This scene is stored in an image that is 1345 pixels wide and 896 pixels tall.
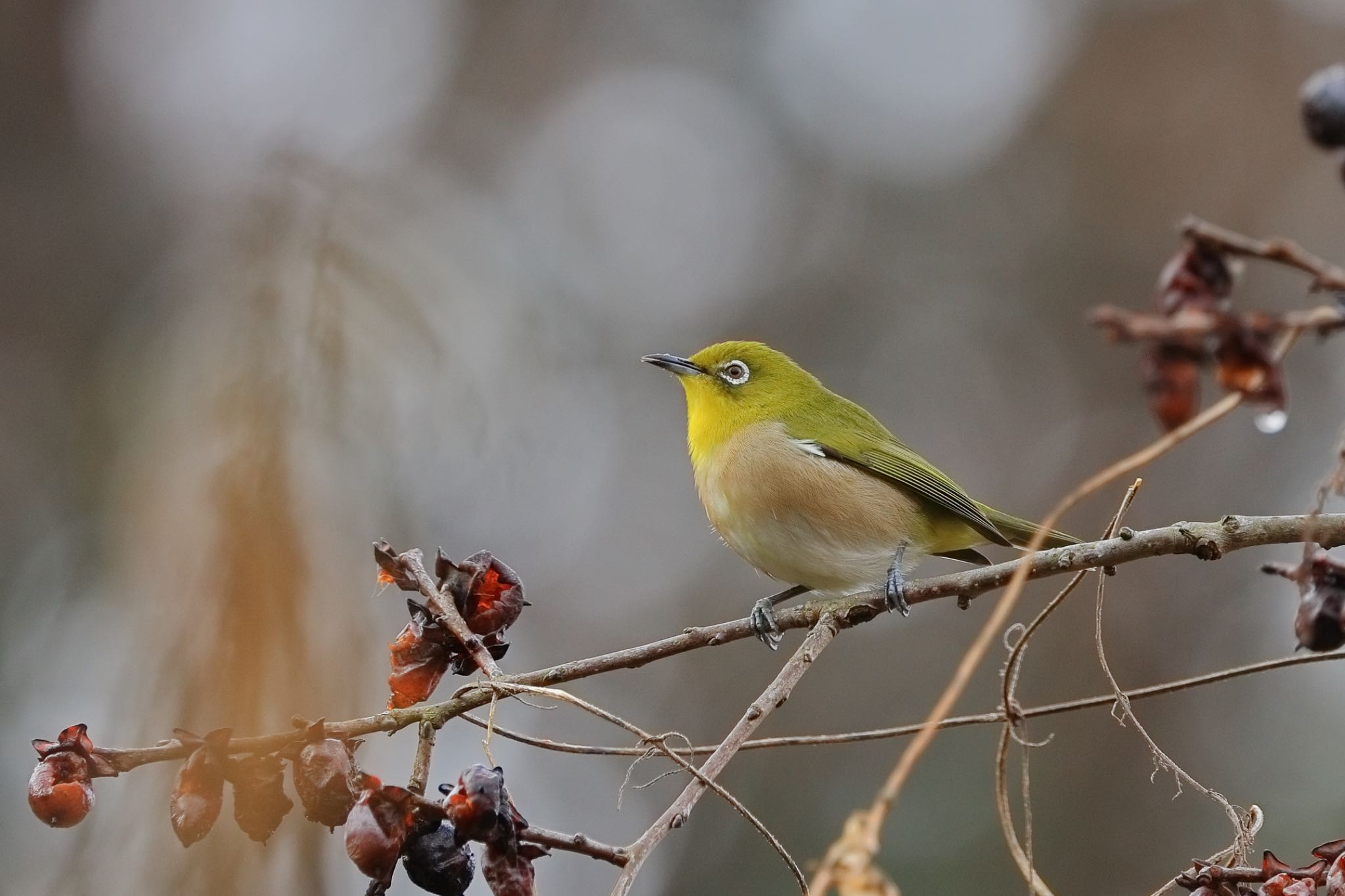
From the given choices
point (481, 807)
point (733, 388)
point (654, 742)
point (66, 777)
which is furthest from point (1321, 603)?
point (733, 388)

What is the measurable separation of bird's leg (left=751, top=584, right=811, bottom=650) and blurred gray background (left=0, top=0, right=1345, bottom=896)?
37.5 inches

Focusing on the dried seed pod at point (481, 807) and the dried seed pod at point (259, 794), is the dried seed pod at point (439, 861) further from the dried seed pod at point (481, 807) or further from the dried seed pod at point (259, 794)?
the dried seed pod at point (259, 794)

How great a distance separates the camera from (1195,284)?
146cm

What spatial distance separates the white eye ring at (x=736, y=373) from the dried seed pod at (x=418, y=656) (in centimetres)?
362

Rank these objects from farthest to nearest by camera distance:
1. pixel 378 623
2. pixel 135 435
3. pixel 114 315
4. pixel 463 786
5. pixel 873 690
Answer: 1. pixel 873 690
2. pixel 114 315
3. pixel 135 435
4. pixel 378 623
5. pixel 463 786

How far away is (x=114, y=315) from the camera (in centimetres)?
1069

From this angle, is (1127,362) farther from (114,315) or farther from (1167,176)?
(114,315)

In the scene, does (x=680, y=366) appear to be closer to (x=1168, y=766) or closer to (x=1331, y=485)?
(x=1168, y=766)

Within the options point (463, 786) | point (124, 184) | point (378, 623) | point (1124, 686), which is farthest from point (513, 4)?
point (463, 786)

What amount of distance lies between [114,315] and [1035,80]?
9.78m

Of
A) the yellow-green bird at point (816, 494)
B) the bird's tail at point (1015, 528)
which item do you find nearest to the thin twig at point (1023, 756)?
the yellow-green bird at point (816, 494)

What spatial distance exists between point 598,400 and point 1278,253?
11.8m

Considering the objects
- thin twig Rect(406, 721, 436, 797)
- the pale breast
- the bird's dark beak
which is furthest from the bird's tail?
thin twig Rect(406, 721, 436, 797)

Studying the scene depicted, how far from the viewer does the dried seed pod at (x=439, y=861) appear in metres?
2.04
